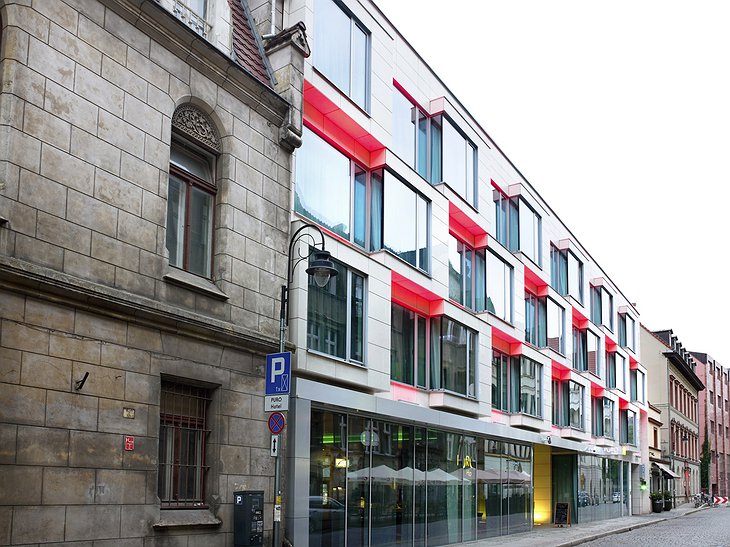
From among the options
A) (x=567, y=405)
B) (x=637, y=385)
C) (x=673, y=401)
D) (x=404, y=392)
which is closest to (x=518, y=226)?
(x=567, y=405)

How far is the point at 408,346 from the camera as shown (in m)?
23.1

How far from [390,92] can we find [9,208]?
1260 cm

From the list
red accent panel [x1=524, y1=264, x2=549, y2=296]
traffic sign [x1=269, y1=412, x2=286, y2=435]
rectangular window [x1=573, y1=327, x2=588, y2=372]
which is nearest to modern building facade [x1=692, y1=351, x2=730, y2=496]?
rectangular window [x1=573, y1=327, x2=588, y2=372]

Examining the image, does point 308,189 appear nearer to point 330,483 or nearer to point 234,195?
point 234,195

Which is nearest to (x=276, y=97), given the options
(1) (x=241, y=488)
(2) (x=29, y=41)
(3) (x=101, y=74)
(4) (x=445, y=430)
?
(3) (x=101, y=74)

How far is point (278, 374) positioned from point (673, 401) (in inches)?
2353

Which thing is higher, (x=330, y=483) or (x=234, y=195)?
(x=234, y=195)

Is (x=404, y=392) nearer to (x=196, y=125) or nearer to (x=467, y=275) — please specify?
(x=467, y=275)

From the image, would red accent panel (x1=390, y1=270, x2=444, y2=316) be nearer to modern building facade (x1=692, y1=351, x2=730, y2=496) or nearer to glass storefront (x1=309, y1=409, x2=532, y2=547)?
glass storefront (x1=309, y1=409, x2=532, y2=547)

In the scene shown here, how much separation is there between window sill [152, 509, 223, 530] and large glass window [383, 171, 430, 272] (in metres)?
8.79

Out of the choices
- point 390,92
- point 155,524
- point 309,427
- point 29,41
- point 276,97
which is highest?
point 390,92

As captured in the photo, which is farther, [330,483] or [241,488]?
[330,483]

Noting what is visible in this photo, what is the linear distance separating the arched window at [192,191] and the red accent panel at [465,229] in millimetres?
11322

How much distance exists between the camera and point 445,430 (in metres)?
23.7
